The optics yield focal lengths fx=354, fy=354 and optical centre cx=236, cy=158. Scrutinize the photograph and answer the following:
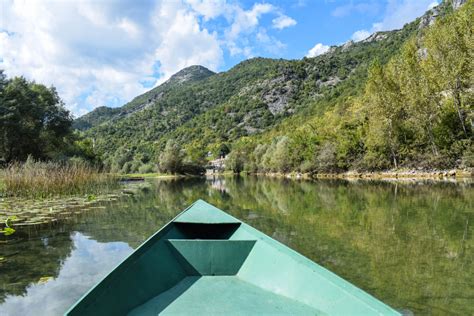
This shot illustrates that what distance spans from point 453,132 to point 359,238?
28.0 m

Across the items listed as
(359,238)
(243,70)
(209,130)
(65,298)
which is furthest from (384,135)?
(243,70)

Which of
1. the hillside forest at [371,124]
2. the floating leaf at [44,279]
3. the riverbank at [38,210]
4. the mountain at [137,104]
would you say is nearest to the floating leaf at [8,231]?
the riverbank at [38,210]

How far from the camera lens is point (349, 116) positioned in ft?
141

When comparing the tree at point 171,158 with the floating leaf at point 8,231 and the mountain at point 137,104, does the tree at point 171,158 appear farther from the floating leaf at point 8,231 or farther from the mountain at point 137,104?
the mountain at point 137,104

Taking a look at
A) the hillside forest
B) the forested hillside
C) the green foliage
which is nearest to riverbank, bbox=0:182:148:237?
the green foliage

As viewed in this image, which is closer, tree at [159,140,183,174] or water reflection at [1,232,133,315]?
water reflection at [1,232,133,315]

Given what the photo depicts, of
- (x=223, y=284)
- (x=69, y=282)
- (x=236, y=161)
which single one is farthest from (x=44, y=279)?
(x=236, y=161)

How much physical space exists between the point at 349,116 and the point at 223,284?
42163 millimetres

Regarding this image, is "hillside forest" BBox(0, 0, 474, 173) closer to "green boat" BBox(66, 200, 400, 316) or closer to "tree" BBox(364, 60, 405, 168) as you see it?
"tree" BBox(364, 60, 405, 168)

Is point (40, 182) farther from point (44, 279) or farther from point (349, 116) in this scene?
point (349, 116)

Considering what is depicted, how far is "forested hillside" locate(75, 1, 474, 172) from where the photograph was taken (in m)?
27.8

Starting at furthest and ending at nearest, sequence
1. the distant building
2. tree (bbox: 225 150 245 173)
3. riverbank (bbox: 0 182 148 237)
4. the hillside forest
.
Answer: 1. the distant building
2. tree (bbox: 225 150 245 173)
3. the hillside forest
4. riverbank (bbox: 0 182 148 237)

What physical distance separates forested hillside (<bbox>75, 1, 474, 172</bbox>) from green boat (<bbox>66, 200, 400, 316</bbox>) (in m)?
26.0

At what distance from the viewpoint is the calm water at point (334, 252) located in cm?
387
